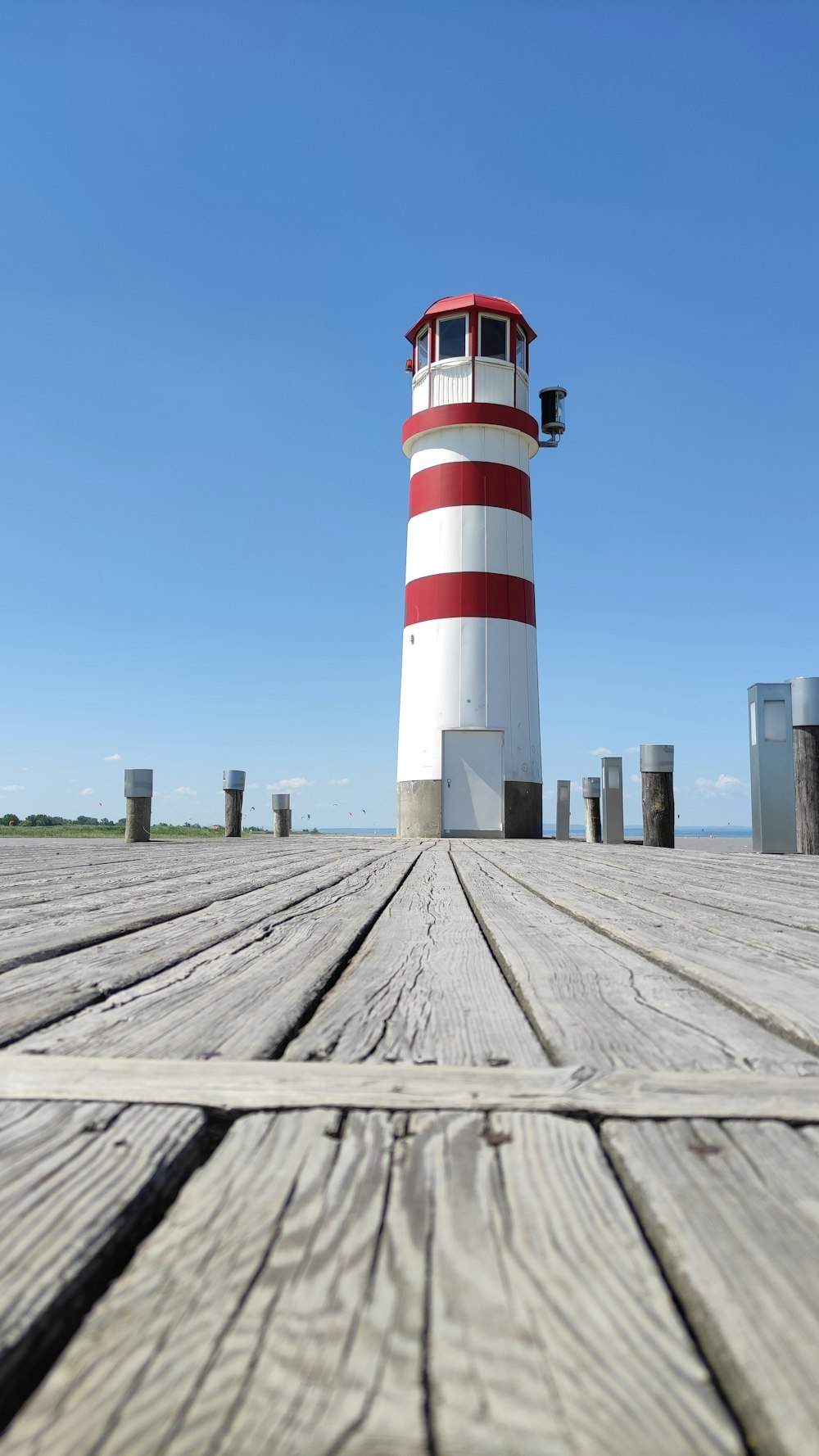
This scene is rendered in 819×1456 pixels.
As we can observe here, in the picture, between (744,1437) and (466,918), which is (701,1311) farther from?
(466,918)

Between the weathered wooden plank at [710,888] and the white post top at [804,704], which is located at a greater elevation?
the white post top at [804,704]

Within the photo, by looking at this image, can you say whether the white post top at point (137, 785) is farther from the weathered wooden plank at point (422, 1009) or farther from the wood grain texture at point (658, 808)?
the weathered wooden plank at point (422, 1009)

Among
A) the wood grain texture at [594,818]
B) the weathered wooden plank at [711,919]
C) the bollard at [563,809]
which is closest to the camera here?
the weathered wooden plank at [711,919]

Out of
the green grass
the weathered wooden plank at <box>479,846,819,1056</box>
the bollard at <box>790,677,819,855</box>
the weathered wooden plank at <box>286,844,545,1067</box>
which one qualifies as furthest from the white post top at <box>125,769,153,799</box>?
the weathered wooden plank at <box>286,844,545,1067</box>

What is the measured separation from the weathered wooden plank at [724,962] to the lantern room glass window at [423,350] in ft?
43.1

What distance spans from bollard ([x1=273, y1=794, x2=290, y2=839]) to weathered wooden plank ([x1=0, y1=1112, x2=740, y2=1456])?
15721mm

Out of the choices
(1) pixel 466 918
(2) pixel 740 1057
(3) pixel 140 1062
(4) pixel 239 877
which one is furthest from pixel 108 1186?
(4) pixel 239 877

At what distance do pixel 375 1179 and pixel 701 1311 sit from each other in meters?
0.33

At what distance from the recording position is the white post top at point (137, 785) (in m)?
10.7

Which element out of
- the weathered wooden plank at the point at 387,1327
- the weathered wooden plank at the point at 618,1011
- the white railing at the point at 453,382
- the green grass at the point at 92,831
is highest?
the white railing at the point at 453,382

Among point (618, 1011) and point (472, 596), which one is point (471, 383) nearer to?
point (472, 596)

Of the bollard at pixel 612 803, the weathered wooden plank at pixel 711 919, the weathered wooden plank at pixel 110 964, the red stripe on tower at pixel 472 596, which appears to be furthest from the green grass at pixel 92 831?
the weathered wooden plank at pixel 110 964

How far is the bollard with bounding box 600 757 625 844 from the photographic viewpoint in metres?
14.7

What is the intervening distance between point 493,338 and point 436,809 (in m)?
7.53
